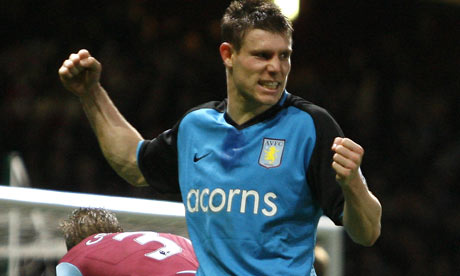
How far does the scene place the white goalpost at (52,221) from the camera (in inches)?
130

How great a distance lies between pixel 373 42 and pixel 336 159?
7185mm

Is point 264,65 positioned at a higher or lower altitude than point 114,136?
higher

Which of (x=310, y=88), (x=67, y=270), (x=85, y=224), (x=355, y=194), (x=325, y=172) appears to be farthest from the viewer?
(x=310, y=88)

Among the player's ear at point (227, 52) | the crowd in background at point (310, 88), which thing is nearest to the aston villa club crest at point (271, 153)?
the player's ear at point (227, 52)

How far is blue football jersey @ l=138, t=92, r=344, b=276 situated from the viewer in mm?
1980

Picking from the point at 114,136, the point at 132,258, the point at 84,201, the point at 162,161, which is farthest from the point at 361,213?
the point at 84,201

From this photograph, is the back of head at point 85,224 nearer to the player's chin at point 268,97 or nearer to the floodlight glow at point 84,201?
the floodlight glow at point 84,201

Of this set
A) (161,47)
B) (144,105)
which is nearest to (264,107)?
(144,105)

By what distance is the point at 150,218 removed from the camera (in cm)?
355

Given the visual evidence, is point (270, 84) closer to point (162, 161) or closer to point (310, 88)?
point (162, 161)

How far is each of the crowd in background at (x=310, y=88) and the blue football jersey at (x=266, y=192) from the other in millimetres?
4453

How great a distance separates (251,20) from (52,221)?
1.68m

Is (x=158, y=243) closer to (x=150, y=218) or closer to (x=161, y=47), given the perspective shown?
(x=150, y=218)

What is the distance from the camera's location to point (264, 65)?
6.68 ft
